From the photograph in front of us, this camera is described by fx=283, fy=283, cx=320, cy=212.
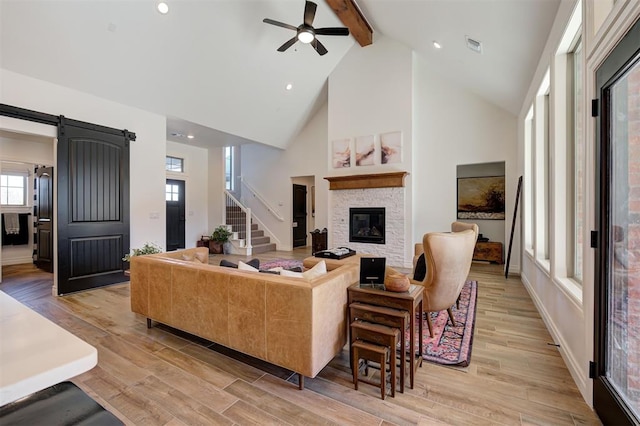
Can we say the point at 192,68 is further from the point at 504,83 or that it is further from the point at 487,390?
the point at 487,390

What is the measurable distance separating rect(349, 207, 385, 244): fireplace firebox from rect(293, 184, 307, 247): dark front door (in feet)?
8.46

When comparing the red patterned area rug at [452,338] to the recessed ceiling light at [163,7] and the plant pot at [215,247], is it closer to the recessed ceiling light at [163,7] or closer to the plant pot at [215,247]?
the recessed ceiling light at [163,7]

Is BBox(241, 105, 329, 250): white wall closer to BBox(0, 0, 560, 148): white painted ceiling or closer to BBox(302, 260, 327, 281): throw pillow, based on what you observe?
BBox(0, 0, 560, 148): white painted ceiling

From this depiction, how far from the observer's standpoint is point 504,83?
451cm

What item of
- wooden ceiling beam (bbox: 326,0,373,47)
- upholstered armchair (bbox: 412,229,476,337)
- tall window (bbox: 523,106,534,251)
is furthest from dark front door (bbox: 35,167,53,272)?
tall window (bbox: 523,106,534,251)

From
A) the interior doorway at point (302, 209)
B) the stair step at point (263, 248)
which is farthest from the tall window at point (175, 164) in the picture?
the interior doorway at point (302, 209)

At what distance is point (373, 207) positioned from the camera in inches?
254

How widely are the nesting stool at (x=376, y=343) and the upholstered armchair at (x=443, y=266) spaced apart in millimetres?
900

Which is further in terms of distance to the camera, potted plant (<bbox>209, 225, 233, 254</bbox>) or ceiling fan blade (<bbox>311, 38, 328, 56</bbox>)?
potted plant (<bbox>209, 225, 233, 254</bbox>)

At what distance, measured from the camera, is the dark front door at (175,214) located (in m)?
7.41

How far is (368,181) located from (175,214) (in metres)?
5.14

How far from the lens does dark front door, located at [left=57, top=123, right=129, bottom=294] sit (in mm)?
4207

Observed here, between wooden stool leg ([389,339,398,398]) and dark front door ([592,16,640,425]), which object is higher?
dark front door ([592,16,640,425])

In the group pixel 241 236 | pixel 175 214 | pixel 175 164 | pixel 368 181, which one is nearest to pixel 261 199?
pixel 241 236
